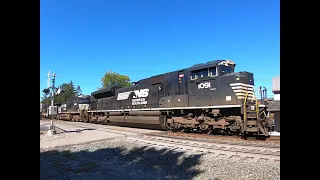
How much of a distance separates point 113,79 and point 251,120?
76.7 meters

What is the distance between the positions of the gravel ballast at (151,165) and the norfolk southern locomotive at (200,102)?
4199 mm

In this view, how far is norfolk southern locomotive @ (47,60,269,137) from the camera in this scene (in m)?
12.5

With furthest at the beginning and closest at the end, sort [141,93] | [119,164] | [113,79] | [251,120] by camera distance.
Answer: [113,79]
[141,93]
[251,120]
[119,164]

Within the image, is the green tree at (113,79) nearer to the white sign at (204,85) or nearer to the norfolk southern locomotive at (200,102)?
the norfolk southern locomotive at (200,102)

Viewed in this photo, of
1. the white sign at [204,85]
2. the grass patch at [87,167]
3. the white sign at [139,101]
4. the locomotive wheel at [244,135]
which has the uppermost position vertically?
the white sign at [204,85]

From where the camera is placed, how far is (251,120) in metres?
12.0

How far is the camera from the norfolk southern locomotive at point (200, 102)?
12.5 m

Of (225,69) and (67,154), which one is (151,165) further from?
(225,69)

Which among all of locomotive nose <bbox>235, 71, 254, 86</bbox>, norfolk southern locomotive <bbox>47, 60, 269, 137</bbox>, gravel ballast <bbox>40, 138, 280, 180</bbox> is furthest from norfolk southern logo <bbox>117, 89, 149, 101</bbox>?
gravel ballast <bbox>40, 138, 280, 180</bbox>

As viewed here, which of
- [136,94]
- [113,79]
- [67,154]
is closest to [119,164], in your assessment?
[67,154]

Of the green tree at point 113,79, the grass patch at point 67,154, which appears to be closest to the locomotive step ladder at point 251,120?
the grass patch at point 67,154

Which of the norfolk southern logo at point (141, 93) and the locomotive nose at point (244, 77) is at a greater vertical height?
the locomotive nose at point (244, 77)
